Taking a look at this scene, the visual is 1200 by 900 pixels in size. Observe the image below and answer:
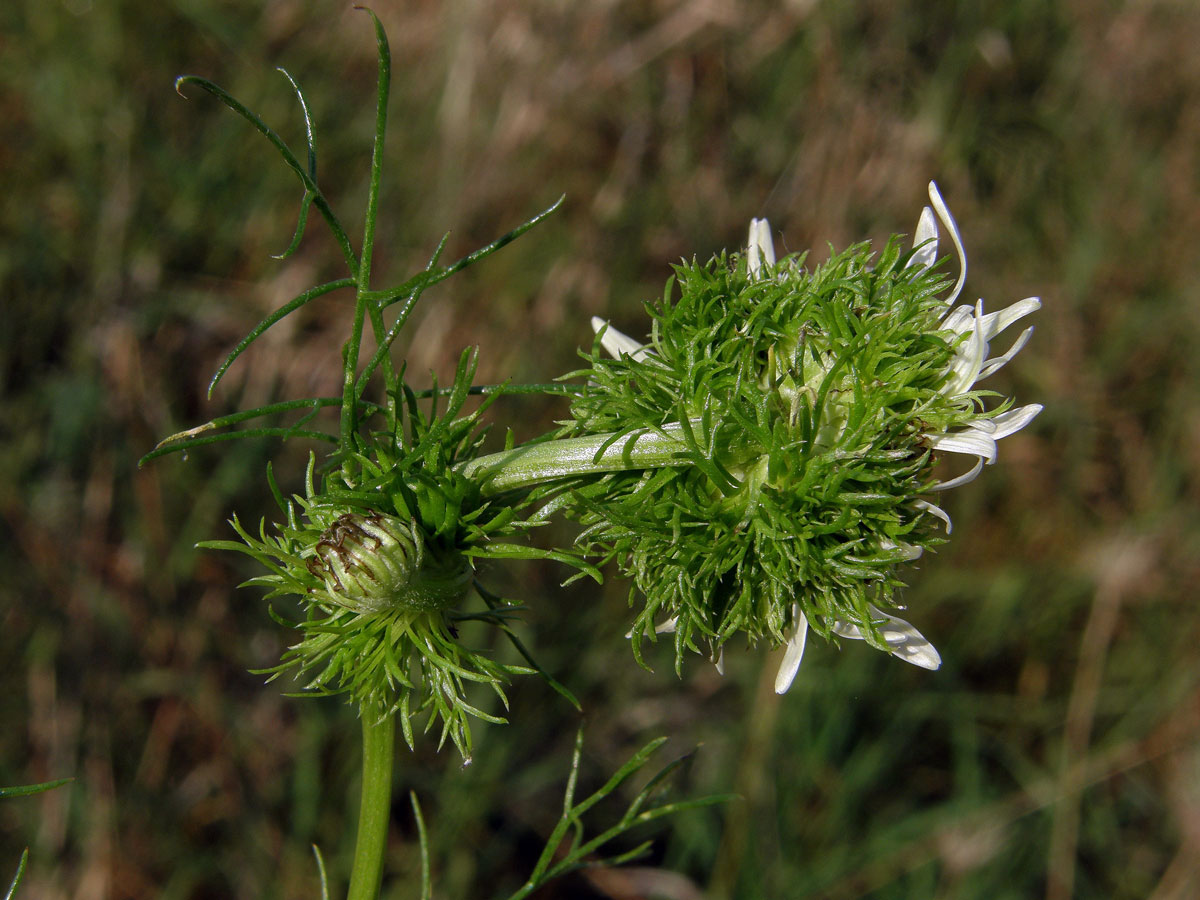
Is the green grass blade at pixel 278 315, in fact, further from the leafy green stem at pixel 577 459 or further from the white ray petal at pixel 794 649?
the white ray petal at pixel 794 649

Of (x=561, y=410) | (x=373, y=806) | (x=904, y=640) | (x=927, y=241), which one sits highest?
(x=927, y=241)

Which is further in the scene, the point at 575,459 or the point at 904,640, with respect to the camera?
the point at 904,640

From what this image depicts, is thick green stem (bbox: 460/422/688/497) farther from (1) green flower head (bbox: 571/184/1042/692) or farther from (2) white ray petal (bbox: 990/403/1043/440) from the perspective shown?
(2) white ray petal (bbox: 990/403/1043/440)

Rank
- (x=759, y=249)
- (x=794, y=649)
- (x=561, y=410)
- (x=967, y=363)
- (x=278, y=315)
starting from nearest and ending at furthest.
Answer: (x=278, y=315) < (x=967, y=363) < (x=794, y=649) < (x=759, y=249) < (x=561, y=410)

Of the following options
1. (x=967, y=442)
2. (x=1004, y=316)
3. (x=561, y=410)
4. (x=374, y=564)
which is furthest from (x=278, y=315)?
(x=561, y=410)

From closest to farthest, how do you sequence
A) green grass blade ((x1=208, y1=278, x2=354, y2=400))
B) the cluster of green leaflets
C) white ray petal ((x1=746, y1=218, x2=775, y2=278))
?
green grass blade ((x1=208, y1=278, x2=354, y2=400)) < the cluster of green leaflets < white ray petal ((x1=746, y1=218, x2=775, y2=278))

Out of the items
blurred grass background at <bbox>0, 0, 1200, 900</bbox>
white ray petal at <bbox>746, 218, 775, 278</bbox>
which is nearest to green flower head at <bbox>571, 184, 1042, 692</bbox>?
white ray petal at <bbox>746, 218, 775, 278</bbox>

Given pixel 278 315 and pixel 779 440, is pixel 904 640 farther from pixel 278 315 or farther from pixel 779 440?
pixel 278 315
